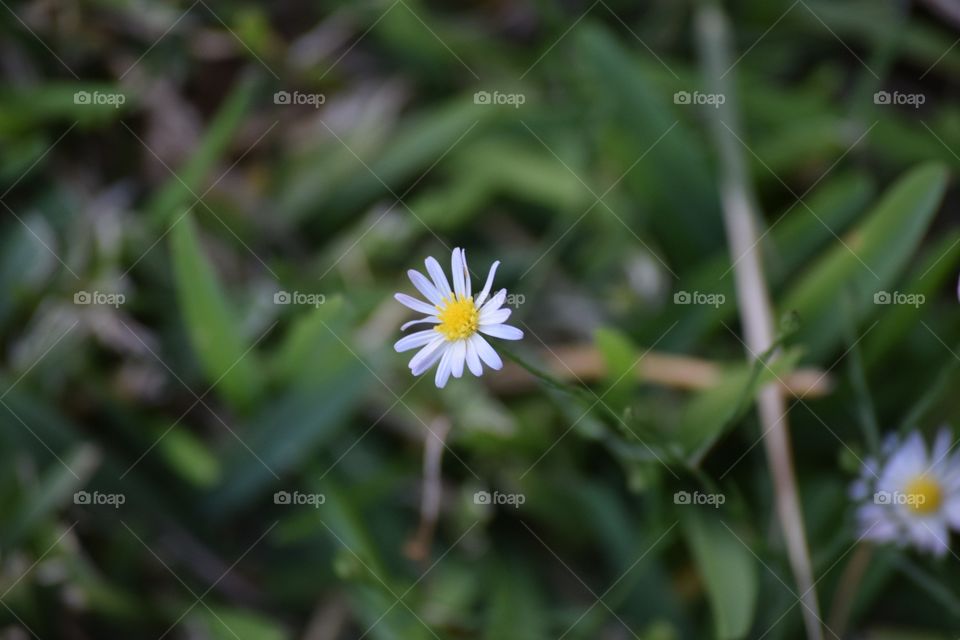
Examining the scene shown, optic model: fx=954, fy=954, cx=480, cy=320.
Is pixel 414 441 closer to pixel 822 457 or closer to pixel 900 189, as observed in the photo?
pixel 822 457

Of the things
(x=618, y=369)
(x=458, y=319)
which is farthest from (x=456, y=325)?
(x=618, y=369)

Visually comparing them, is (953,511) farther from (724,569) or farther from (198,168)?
(198,168)

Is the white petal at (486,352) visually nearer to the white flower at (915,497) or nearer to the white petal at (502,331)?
the white petal at (502,331)

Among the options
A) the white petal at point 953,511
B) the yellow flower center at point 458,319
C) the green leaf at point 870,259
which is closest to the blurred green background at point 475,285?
the green leaf at point 870,259

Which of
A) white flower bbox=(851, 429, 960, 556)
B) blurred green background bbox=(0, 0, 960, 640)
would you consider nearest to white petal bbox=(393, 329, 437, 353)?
blurred green background bbox=(0, 0, 960, 640)

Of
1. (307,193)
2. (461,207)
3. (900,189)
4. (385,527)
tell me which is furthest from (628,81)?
(385,527)
